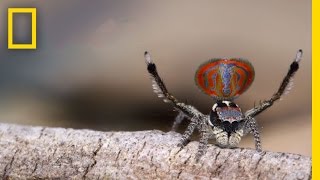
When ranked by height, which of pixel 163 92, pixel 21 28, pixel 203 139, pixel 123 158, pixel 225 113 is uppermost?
pixel 21 28

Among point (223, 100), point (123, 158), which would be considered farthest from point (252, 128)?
point (123, 158)

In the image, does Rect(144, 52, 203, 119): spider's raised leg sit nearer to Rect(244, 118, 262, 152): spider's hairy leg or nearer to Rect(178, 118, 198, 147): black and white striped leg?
Rect(178, 118, 198, 147): black and white striped leg

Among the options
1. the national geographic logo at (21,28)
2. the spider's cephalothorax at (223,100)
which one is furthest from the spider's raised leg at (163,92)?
the national geographic logo at (21,28)

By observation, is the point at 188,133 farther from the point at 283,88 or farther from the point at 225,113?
the point at 283,88

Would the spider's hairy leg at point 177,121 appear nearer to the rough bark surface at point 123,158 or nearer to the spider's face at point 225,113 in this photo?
the rough bark surface at point 123,158

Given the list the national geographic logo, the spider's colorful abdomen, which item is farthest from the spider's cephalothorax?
the national geographic logo

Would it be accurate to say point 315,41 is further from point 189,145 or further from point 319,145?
point 189,145

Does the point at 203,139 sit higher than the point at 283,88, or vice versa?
the point at 283,88
